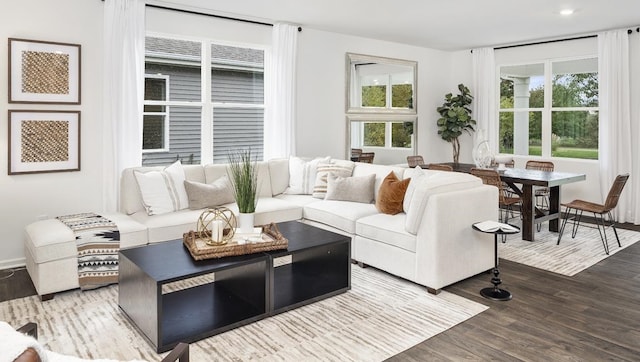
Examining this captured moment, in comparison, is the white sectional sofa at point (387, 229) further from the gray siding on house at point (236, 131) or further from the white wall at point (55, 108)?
the gray siding on house at point (236, 131)

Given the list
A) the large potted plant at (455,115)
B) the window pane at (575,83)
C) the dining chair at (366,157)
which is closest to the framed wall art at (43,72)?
the dining chair at (366,157)

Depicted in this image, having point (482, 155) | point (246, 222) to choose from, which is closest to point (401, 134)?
point (482, 155)

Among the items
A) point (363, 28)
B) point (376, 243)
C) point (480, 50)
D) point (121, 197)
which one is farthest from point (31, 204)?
point (480, 50)

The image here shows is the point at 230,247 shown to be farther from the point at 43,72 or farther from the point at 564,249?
the point at 564,249

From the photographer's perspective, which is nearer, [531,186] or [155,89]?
[155,89]

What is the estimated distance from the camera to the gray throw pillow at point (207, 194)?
4645 millimetres

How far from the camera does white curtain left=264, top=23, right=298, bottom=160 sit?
5926 millimetres

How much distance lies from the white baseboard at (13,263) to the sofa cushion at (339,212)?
110 inches

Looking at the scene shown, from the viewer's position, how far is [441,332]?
9.90ft

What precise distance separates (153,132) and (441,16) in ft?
12.1

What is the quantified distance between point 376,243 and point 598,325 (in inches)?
69.8

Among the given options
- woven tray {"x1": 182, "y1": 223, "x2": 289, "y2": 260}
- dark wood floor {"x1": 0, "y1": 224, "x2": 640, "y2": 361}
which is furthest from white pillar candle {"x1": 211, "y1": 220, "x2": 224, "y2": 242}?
dark wood floor {"x1": 0, "y1": 224, "x2": 640, "y2": 361}

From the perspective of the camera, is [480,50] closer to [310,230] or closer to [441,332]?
[310,230]

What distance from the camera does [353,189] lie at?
4992mm
